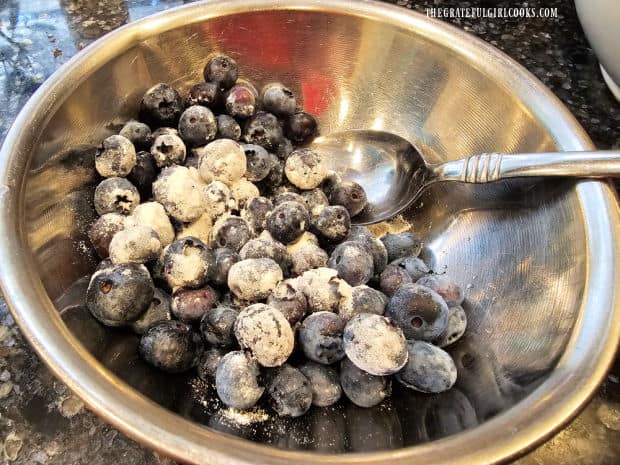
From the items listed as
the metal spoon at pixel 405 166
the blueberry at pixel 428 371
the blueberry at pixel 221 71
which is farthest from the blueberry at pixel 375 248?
the blueberry at pixel 221 71

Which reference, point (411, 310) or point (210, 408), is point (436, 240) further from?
point (210, 408)

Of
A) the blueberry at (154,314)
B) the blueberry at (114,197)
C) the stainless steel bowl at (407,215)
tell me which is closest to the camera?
the stainless steel bowl at (407,215)

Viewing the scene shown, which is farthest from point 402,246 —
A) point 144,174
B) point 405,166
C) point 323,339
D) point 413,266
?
point 144,174

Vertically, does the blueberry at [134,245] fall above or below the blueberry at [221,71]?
below

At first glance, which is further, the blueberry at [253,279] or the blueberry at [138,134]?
the blueberry at [138,134]

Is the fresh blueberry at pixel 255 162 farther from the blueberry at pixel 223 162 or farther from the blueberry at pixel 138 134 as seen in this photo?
the blueberry at pixel 138 134

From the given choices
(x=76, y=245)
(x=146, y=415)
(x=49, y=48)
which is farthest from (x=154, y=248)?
(x=49, y=48)

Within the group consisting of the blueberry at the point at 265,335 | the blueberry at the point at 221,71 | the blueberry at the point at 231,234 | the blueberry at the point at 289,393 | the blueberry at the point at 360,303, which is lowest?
the blueberry at the point at 289,393

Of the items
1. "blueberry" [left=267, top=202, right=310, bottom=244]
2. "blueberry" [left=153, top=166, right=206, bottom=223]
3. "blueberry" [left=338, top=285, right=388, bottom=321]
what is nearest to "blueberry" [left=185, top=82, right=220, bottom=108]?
"blueberry" [left=153, top=166, right=206, bottom=223]
